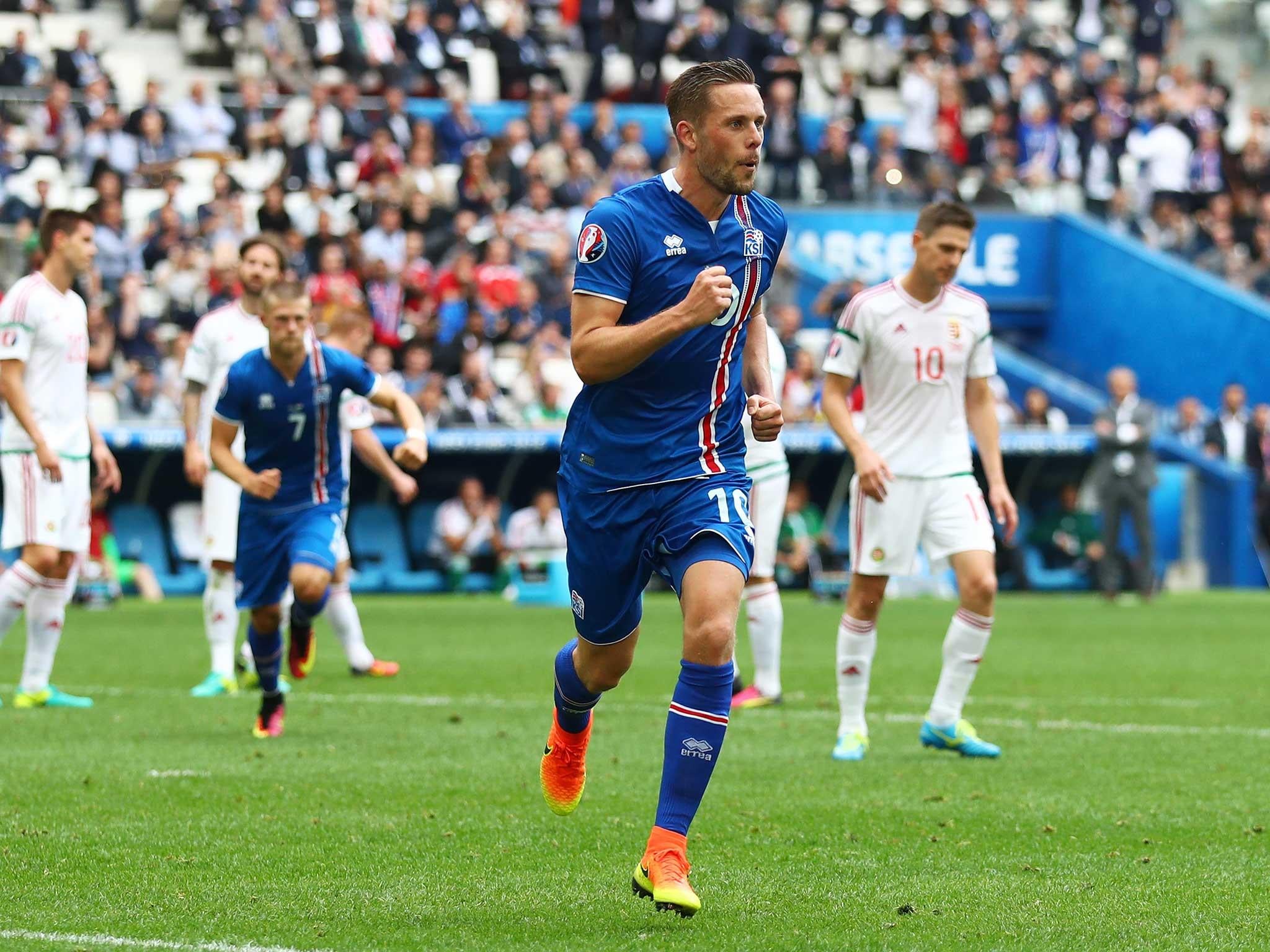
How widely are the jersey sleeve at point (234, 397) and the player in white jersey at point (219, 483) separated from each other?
2207 millimetres

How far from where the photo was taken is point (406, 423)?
31.0 ft

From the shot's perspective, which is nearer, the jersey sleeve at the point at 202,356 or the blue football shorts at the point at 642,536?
the blue football shorts at the point at 642,536

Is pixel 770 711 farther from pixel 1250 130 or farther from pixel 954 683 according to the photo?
pixel 1250 130

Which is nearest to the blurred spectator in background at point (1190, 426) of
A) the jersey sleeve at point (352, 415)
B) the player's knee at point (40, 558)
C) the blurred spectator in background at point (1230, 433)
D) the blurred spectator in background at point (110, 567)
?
the blurred spectator in background at point (1230, 433)

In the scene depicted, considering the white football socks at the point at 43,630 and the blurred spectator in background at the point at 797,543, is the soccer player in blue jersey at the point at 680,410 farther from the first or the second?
the blurred spectator in background at the point at 797,543

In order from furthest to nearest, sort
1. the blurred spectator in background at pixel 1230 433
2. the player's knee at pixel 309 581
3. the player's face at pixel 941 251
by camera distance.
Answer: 1. the blurred spectator in background at pixel 1230 433
2. the player's knee at pixel 309 581
3. the player's face at pixel 941 251

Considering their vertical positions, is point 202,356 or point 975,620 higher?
point 202,356

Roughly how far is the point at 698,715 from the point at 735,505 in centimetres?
63

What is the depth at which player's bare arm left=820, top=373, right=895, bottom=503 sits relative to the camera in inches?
343

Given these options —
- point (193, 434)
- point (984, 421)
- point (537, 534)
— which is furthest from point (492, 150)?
point (984, 421)

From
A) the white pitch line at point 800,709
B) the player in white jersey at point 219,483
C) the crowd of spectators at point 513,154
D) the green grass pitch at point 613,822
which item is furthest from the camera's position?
the crowd of spectators at point 513,154

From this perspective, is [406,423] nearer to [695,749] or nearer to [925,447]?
[925,447]

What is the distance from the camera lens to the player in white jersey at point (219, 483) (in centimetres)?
1196

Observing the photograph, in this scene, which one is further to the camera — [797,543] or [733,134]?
[797,543]
